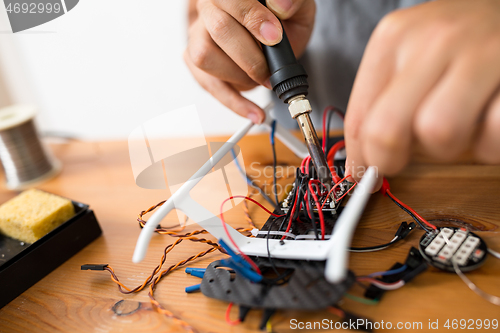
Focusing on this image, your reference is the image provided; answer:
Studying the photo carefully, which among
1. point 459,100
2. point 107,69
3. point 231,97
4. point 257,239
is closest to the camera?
point 459,100

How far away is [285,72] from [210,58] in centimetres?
18

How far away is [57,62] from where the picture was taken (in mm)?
1387

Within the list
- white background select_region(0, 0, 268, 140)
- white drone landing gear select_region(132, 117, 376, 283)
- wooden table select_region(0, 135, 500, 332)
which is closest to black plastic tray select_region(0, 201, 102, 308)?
wooden table select_region(0, 135, 500, 332)

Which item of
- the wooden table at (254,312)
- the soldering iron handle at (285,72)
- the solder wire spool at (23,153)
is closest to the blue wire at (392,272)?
the wooden table at (254,312)

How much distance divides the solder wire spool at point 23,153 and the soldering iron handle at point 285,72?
69 cm

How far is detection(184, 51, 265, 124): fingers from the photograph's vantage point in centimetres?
63

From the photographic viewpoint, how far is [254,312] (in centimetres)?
36

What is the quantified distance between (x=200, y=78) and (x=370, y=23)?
1.31ft

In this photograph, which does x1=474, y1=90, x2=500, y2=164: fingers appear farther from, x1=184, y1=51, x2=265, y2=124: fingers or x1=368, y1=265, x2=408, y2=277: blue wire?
x1=184, y1=51, x2=265, y2=124: fingers

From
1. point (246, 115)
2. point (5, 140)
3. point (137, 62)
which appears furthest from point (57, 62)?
point (246, 115)

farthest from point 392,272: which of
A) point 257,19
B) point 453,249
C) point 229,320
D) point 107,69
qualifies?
point 107,69

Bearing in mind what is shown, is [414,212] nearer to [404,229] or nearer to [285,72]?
[404,229]

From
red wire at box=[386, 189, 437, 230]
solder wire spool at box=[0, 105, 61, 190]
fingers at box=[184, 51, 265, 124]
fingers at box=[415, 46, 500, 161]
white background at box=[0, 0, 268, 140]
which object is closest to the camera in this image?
fingers at box=[415, 46, 500, 161]

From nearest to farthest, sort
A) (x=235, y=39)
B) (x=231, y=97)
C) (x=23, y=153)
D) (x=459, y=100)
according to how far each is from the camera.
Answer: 1. (x=459, y=100)
2. (x=235, y=39)
3. (x=231, y=97)
4. (x=23, y=153)
